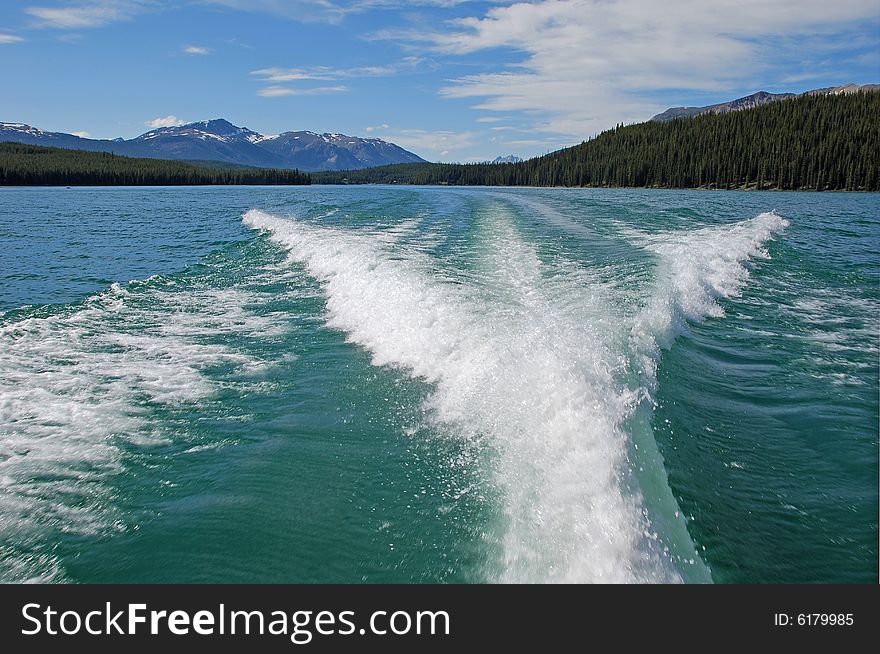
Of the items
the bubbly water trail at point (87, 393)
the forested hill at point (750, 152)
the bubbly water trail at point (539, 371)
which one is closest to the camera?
the bubbly water trail at point (539, 371)

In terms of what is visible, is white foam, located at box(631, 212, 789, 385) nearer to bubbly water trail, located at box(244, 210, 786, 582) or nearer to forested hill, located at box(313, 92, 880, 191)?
bubbly water trail, located at box(244, 210, 786, 582)

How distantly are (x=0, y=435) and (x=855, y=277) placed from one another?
16.8 metres

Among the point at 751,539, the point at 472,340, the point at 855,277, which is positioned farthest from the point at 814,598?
the point at 855,277

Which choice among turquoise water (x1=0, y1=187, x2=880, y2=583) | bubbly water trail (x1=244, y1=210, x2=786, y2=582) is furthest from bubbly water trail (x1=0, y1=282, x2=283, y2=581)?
bubbly water trail (x1=244, y1=210, x2=786, y2=582)

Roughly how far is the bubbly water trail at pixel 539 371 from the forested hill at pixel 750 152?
261ft

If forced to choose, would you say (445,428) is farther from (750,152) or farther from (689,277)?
(750,152)

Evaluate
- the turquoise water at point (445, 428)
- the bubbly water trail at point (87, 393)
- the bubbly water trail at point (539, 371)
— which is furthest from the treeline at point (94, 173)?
the bubbly water trail at point (87, 393)

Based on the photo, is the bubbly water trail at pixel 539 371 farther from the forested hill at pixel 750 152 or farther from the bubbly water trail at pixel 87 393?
the forested hill at pixel 750 152

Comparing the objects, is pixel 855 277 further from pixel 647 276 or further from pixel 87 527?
pixel 87 527

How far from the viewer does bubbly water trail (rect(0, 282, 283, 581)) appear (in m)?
4.88

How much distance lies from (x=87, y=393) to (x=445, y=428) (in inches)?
188

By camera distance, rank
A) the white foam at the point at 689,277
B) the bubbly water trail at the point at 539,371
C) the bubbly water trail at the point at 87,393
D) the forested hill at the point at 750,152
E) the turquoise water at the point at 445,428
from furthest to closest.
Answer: the forested hill at the point at 750,152 < the white foam at the point at 689,277 < the bubbly water trail at the point at 87,393 < the turquoise water at the point at 445,428 < the bubbly water trail at the point at 539,371

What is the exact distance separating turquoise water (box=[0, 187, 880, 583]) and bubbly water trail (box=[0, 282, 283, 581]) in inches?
1.6

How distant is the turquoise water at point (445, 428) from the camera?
14.4 feet
